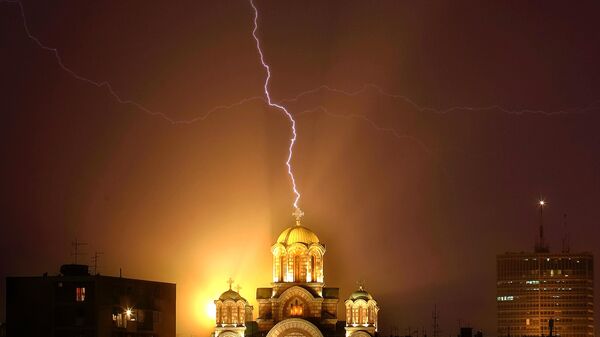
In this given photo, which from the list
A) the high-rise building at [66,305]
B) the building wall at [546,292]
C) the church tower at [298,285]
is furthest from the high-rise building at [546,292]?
the high-rise building at [66,305]

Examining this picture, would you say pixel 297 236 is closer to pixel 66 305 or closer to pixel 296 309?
pixel 296 309

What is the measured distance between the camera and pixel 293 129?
255 ft

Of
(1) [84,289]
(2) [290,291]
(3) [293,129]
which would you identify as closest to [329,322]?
(2) [290,291]

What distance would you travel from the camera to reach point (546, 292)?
110 meters

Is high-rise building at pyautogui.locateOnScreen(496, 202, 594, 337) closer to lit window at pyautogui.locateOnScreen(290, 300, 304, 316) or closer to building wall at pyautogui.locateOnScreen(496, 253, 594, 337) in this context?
building wall at pyautogui.locateOnScreen(496, 253, 594, 337)

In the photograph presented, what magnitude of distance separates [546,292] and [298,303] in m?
35.9

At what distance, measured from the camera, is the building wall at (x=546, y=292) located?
10756cm

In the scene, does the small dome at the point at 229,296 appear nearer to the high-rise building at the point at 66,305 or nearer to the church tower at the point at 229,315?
the church tower at the point at 229,315

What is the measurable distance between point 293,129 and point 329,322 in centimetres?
925

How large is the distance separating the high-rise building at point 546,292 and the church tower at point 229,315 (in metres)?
32.3

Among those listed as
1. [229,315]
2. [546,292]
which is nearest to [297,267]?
[229,315]

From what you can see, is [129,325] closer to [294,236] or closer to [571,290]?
[294,236]

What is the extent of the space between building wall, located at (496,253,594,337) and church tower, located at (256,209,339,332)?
98.7 ft

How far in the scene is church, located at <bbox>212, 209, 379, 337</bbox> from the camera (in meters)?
77.2
